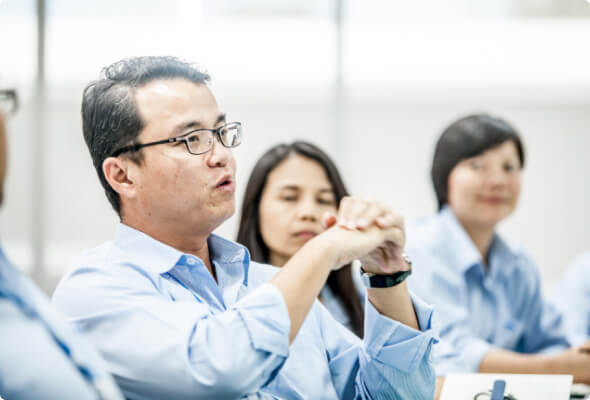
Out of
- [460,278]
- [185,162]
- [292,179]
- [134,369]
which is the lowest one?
[460,278]

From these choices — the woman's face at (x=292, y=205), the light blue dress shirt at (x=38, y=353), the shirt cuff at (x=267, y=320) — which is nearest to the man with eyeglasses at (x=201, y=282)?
the shirt cuff at (x=267, y=320)

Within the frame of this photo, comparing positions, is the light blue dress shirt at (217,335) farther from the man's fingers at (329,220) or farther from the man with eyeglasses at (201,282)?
the man's fingers at (329,220)

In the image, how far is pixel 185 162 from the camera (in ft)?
3.68

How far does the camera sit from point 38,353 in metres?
0.82

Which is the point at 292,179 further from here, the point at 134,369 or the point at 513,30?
Result: the point at 513,30

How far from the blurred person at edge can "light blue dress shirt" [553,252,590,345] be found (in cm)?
33

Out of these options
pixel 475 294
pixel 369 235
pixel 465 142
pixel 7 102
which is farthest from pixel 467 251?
pixel 7 102

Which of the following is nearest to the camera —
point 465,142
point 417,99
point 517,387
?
→ point 517,387

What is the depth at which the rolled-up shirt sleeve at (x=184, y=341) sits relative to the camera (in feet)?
3.13

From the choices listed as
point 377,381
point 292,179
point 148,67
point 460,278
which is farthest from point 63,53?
point 377,381

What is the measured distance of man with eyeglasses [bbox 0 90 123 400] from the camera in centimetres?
81

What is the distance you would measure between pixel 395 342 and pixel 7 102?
0.74 metres

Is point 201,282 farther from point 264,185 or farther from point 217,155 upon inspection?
point 264,185

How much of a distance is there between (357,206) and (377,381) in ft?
1.12
